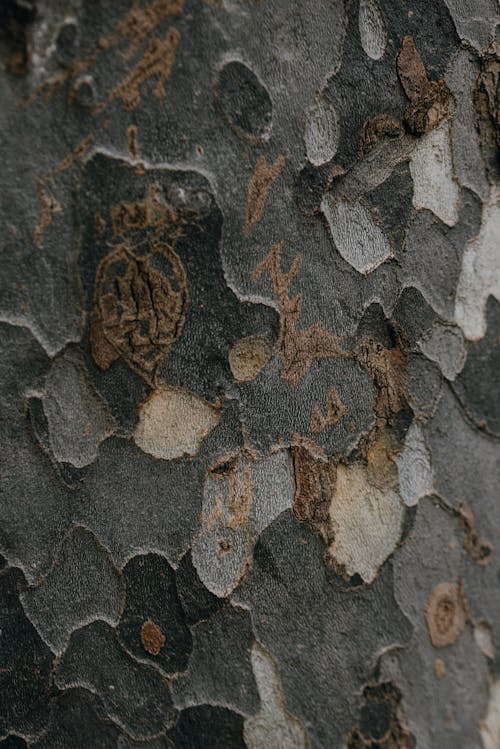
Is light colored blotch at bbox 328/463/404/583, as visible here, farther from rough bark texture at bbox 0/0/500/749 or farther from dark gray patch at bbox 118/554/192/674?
dark gray patch at bbox 118/554/192/674

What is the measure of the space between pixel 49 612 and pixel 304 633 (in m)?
0.23

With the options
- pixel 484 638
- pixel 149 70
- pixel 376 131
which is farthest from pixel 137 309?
pixel 484 638

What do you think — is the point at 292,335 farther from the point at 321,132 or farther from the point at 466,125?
the point at 466,125

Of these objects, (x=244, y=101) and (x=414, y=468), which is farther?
(x=414, y=468)

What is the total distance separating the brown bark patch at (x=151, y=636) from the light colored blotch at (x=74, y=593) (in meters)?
0.03

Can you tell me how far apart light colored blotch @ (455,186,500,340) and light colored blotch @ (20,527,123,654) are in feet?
1.45

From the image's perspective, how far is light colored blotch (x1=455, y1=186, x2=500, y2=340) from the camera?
833 millimetres

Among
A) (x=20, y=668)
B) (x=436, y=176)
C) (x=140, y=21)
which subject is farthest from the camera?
(x=436, y=176)

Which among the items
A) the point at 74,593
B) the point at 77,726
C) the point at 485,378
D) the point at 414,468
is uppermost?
the point at 485,378

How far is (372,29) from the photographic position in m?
0.70

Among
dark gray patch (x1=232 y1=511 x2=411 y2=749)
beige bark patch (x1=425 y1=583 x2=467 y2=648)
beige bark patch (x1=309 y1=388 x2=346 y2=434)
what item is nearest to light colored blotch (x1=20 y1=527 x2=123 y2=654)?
dark gray patch (x1=232 y1=511 x2=411 y2=749)

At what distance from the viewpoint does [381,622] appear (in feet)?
2.53

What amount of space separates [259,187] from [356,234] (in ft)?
0.39

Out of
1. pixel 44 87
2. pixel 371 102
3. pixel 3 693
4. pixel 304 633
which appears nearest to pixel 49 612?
pixel 3 693
